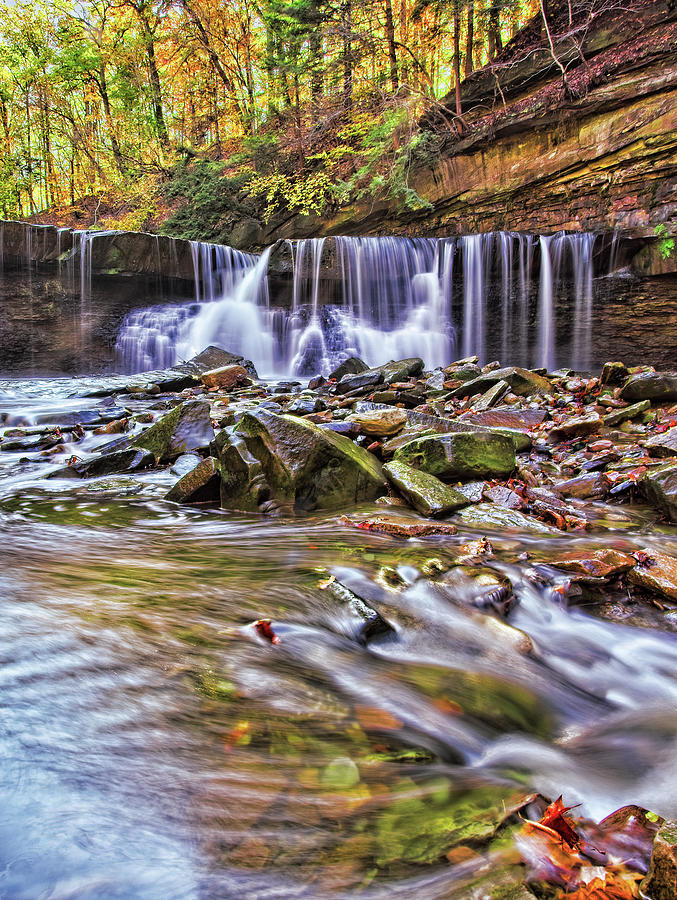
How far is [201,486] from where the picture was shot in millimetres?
3867

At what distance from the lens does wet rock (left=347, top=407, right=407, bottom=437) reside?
198 inches

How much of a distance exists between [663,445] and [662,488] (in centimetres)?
100

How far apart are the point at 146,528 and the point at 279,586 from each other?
1362mm

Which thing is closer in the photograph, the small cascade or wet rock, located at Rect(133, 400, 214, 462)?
wet rock, located at Rect(133, 400, 214, 462)

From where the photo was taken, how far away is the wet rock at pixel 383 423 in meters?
5.03

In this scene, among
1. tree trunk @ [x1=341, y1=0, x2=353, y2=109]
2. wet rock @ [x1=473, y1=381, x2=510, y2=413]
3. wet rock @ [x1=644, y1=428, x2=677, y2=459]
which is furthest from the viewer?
tree trunk @ [x1=341, y1=0, x2=353, y2=109]

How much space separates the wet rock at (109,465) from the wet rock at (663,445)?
4578 mm

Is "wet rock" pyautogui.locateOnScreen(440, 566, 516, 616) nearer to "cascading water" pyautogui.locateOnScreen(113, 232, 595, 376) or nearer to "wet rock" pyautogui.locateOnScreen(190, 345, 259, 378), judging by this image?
"wet rock" pyautogui.locateOnScreen(190, 345, 259, 378)

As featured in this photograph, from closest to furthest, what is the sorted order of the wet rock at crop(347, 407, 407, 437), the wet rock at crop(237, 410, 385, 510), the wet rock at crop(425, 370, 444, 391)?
the wet rock at crop(237, 410, 385, 510)
the wet rock at crop(347, 407, 407, 437)
the wet rock at crop(425, 370, 444, 391)

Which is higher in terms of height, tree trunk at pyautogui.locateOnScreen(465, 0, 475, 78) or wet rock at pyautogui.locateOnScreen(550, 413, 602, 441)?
tree trunk at pyautogui.locateOnScreen(465, 0, 475, 78)

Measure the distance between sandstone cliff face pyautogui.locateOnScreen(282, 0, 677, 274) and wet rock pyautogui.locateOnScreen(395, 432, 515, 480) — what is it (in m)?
9.25

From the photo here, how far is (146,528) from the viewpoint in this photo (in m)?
3.31

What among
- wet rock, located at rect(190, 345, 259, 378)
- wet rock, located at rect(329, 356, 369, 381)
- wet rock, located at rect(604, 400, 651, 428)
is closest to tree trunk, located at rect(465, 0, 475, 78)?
wet rock, located at rect(329, 356, 369, 381)

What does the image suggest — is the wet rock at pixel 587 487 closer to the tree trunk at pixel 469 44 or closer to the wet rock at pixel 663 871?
the wet rock at pixel 663 871
